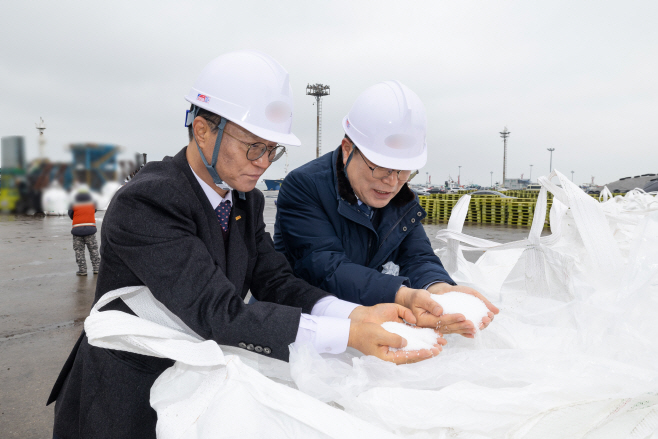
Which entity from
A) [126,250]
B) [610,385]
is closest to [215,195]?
[126,250]

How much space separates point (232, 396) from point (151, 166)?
68cm

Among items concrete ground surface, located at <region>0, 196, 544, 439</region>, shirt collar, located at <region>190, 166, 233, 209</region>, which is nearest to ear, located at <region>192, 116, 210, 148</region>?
shirt collar, located at <region>190, 166, 233, 209</region>

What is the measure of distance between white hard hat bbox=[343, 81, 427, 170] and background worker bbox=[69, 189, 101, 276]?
609cm

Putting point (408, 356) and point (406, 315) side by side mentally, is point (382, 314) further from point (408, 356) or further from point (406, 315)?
point (408, 356)

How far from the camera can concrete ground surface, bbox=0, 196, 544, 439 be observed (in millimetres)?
2529

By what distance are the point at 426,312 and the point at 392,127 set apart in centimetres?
66

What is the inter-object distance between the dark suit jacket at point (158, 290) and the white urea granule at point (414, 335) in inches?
11.6

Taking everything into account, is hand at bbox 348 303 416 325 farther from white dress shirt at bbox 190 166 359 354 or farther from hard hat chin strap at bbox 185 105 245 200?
hard hat chin strap at bbox 185 105 245 200

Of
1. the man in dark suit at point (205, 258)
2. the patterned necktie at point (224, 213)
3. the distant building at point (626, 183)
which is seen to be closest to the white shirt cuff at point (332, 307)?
the man in dark suit at point (205, 258)

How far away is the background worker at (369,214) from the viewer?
157 cm

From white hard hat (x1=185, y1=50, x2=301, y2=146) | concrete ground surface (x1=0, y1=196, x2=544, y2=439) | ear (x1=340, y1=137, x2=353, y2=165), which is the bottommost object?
concrete ground surface (x1=0, y1=196, x2=544, y2=439)

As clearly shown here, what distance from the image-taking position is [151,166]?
1.23 meters

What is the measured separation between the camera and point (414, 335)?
4.00ft

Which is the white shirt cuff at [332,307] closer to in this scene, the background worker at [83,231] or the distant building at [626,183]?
the background worker at [83,231]
